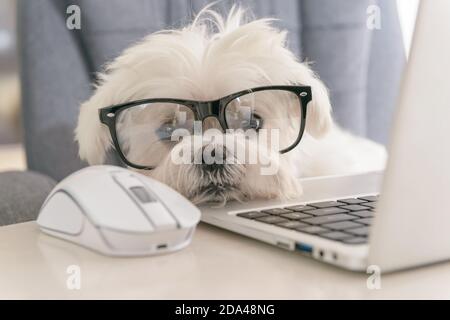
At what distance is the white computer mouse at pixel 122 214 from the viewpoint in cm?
61

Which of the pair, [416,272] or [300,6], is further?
[300,6]

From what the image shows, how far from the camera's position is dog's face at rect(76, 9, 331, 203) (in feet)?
2.94

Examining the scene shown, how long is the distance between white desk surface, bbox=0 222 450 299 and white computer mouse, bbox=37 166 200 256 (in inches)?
0.7

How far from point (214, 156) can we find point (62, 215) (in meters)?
0.27

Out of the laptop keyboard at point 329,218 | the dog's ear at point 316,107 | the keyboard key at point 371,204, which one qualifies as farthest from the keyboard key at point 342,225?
the dog's ear at point 316,107

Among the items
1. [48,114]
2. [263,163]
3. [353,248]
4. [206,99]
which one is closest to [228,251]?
[353,248]

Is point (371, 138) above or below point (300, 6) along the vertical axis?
below

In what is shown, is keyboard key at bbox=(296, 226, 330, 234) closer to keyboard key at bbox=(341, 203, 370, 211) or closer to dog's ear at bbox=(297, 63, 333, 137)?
keyboard key at bbox=(341, 203, 370, 211)

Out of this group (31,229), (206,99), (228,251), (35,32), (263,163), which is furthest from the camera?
(35,32)

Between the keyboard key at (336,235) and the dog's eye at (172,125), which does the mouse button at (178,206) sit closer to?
the keyboard key at (336,235)
